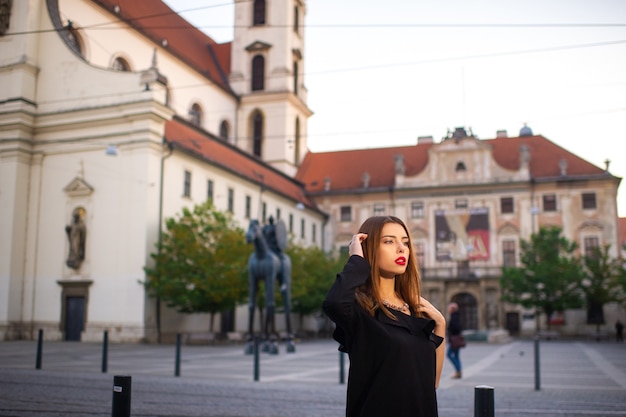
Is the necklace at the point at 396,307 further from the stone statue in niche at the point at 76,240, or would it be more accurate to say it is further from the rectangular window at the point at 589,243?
the rectangular window at the point at 589,243

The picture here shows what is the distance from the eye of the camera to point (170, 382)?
12703 millimetres

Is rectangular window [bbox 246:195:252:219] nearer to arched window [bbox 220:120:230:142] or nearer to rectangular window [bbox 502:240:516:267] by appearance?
arched window [bbox 220:120:230:142]

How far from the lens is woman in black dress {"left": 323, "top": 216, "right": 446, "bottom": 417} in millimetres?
3117

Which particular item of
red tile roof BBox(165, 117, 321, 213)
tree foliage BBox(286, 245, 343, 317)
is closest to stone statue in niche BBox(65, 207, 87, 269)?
red tile roof BBox(165, 117, 321, 213)

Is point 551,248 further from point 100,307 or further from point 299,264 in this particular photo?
point 100,307

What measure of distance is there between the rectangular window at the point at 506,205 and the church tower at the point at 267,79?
18.3 m

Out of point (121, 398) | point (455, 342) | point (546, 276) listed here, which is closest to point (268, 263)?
point (455, 342)

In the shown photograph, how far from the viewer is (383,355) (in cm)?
316

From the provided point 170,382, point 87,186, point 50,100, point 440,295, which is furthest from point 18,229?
point 440,295

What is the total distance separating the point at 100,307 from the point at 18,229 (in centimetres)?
610

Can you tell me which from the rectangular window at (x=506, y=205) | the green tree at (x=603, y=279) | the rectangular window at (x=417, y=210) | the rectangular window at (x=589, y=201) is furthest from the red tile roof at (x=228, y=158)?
the green tree at (x=603, y=279)

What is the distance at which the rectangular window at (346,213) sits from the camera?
5666 centimetres

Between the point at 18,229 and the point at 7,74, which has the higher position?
the point at 7,74

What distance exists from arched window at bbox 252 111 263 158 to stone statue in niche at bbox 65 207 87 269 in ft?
85.2
